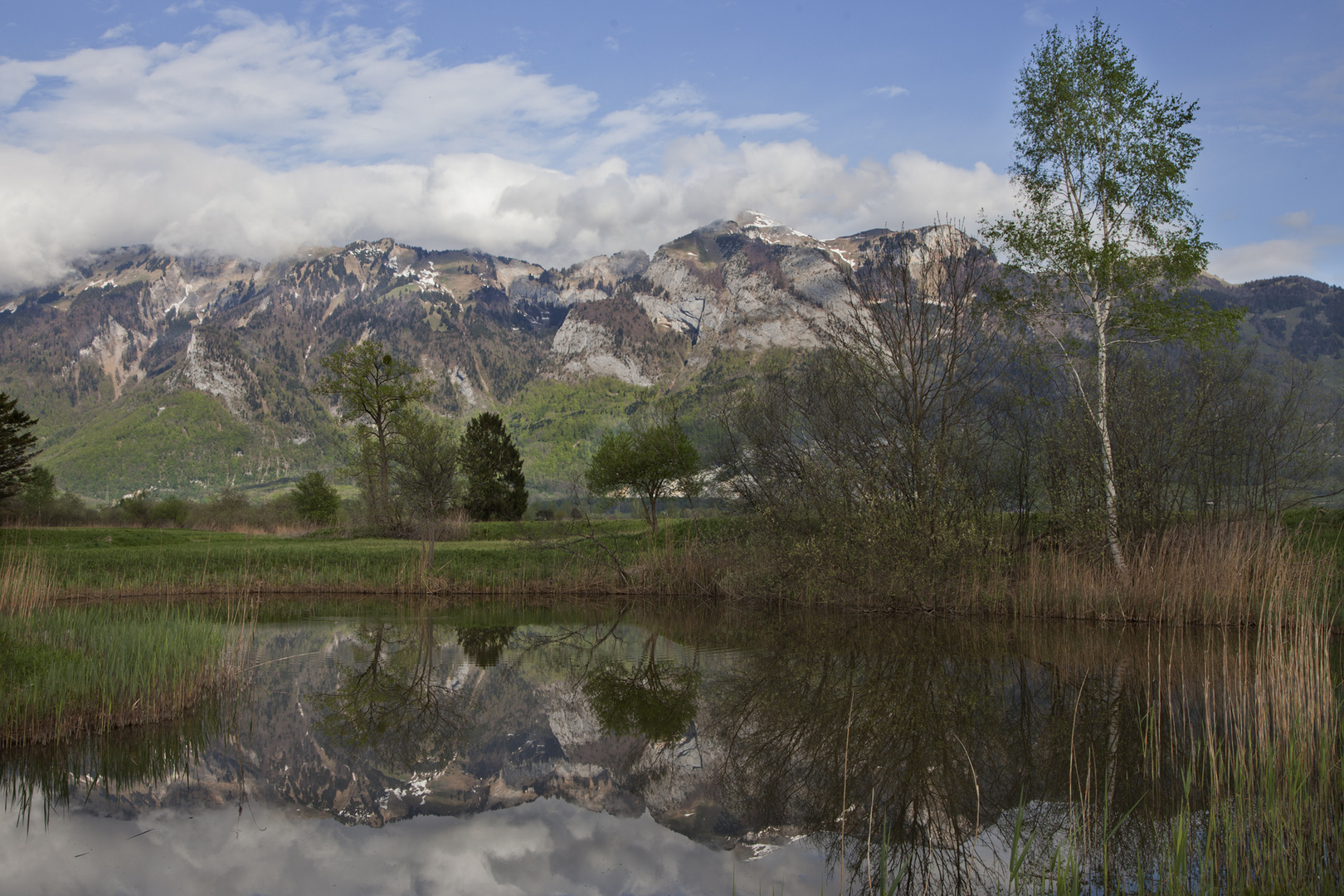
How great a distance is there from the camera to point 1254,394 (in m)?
21.1

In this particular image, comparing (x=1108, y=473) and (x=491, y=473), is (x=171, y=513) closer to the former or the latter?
(x=491, y=473)

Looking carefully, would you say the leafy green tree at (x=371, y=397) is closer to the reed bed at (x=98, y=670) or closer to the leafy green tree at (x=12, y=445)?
the leafy green tree at (x=12, y=445)

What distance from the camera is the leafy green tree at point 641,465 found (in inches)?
1988

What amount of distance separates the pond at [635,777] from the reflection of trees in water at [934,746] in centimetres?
4

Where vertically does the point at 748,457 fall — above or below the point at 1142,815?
above

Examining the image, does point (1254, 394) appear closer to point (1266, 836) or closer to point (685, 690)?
point (685, 690)

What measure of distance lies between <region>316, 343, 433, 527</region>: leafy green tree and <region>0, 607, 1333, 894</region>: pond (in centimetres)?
3194

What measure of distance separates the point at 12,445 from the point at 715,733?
37.9 metres

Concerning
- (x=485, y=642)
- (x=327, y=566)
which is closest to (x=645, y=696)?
(x=485, y=642)

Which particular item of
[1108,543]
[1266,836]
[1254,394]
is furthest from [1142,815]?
[1254,394]

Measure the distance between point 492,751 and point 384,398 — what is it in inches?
1535

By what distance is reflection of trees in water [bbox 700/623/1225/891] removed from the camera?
20.4ft

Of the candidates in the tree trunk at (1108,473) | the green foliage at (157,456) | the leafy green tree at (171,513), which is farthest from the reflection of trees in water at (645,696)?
the green foliage at (157,456)

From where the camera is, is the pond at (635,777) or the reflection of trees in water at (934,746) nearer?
the pond at (635,777)
